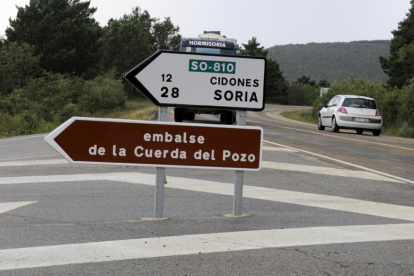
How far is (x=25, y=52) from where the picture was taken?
2537 inches

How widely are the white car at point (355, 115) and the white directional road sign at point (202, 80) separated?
1967 cm

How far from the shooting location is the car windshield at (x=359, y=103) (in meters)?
26.5

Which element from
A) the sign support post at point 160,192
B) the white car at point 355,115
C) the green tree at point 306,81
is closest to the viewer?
the sign support post at point 160,192

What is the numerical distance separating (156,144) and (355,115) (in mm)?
20545

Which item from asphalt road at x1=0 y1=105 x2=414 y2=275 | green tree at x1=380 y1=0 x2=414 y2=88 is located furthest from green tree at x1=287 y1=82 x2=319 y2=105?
asphalt road at x1=0 y1=105 x2=414 y2=275

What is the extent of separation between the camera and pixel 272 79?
377 ft

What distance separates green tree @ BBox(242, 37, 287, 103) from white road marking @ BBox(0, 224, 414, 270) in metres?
106

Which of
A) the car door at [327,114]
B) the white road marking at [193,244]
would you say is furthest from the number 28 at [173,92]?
the car door at [327,114]

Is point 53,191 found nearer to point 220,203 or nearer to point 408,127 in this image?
point 220,203

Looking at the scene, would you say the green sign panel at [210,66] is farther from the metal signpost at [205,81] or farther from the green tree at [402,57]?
the green tree at [402,57]

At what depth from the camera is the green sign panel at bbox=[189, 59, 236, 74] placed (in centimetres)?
672

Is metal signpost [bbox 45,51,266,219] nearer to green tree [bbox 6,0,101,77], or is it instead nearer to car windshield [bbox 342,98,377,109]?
car windshield [bbox 342,98,377,109]

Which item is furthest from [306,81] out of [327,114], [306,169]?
[306,169]

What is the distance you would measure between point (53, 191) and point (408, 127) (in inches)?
911
